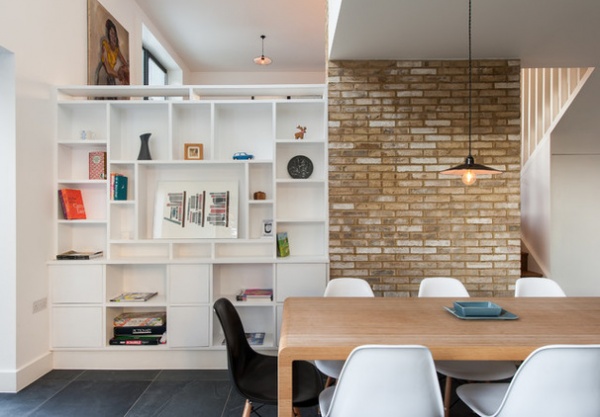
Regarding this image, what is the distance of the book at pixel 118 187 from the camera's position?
3521mm

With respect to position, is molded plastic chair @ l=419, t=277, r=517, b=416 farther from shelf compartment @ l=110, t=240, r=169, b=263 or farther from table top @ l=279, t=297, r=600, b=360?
shelf compartment @ l=110, t=240, r=169, b=263

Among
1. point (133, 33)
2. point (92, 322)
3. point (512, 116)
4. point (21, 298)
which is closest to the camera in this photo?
point (21, 298)

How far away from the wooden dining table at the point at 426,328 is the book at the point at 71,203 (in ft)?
7.39

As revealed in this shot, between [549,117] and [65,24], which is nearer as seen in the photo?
[65,24]

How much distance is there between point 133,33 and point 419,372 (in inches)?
196

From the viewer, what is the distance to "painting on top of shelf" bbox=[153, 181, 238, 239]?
Answer: 12.0 feet

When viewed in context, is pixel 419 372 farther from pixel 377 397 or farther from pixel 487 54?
pixel 487 54

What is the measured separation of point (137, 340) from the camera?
3455 mm

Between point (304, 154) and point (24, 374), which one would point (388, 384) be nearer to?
point (304, 154)

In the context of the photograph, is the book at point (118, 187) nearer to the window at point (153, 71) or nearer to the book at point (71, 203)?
the book at point (71, 203)

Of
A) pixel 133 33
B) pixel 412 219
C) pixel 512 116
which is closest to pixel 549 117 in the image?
pixel 512 116

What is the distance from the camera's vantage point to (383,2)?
8.68ft

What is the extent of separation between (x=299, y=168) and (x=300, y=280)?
3.42ft

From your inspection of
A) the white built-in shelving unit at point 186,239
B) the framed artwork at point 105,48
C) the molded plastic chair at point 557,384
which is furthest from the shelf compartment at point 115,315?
the molded plastic chair at point 557,384
